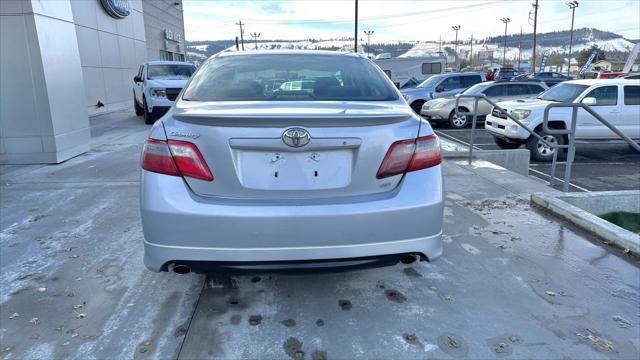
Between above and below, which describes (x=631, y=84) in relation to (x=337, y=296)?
above

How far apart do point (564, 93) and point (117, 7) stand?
→ 51.4 ft

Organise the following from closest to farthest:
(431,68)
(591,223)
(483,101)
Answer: (591,223) → (483,101) → (431,68)

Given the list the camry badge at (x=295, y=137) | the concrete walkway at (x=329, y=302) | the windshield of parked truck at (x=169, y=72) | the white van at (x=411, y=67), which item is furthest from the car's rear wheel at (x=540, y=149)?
the white van at (x=411, y=67)

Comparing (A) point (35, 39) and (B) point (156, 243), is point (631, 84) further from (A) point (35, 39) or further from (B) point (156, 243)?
(A) point (35, 39)

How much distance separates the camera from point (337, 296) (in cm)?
303

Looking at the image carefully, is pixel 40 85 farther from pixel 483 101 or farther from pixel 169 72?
pixel 483 101

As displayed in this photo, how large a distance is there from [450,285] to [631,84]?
894 cm

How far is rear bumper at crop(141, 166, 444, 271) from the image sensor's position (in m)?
2.28

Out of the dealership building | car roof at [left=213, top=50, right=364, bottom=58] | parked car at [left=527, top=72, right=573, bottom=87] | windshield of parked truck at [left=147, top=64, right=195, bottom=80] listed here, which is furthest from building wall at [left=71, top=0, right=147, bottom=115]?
parked car at [left=527, top=72, right=573, bottom=87]

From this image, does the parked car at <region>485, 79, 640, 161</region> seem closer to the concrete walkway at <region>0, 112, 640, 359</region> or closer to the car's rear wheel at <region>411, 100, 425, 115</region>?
the concrete walkway at <region>0, 112, 640, 359</region>

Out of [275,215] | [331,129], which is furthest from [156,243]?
[331,129]

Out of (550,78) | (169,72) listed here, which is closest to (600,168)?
(169,72)

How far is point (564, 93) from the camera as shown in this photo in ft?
32.4

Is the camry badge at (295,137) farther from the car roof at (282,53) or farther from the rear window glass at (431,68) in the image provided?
the rear window glass at (431,68)
